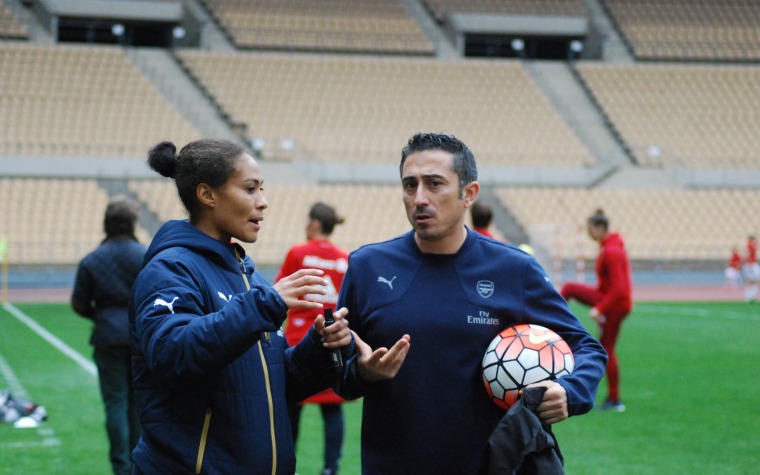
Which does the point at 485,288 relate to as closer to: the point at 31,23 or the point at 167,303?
the point at 167,303

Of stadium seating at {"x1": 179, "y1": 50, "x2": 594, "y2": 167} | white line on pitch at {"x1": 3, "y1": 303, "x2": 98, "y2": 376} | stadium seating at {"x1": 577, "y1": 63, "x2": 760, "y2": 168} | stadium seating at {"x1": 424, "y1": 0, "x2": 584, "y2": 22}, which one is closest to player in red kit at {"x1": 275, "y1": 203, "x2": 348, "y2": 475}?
white line on pitch at {"x1": 3, "y1": 303, "x2": 98, "y2": 376}

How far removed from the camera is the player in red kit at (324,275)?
7.54 meters

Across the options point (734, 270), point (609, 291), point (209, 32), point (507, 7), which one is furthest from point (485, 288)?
point (507, 7)

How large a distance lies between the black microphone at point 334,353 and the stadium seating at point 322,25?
33483mm

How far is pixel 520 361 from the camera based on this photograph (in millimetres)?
3525

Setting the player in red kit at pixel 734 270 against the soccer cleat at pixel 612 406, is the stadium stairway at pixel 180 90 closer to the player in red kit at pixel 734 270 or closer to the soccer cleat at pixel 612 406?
the player in red kit at pixel 734 270

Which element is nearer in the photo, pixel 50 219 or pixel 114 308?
pixel 114 308

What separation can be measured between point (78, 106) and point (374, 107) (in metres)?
9.85

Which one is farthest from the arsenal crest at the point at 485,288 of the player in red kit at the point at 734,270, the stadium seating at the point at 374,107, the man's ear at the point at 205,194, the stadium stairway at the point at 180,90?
the stadium seating at the point at 374,107

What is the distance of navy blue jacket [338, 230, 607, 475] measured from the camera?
359cm

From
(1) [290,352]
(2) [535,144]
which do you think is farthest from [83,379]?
(2) [535,144]

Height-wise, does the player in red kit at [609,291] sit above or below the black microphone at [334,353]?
below

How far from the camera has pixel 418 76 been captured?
3644 centimetres

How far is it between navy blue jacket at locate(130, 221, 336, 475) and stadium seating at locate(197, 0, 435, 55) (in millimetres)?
33482
